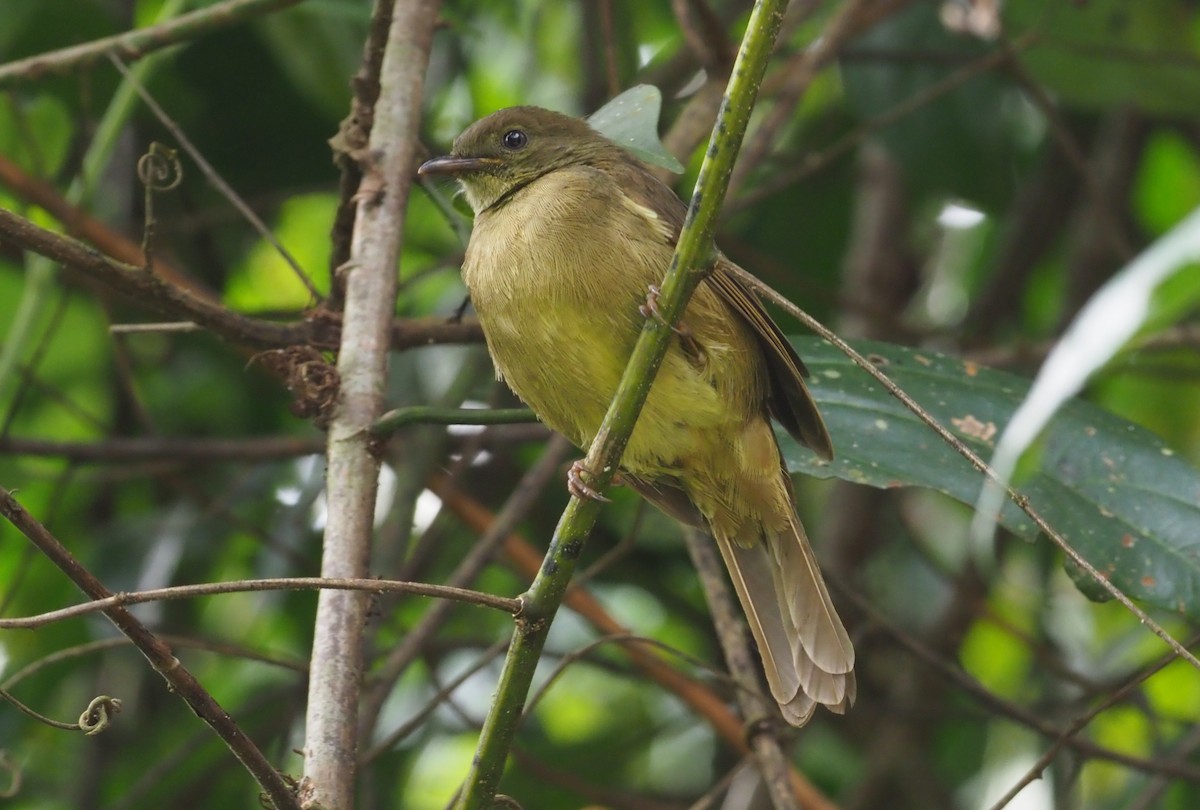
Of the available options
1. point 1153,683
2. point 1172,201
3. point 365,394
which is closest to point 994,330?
point 1172,201

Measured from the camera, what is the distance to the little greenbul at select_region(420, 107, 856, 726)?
2.80 meters

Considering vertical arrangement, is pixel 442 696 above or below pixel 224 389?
below

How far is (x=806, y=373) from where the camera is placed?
9.73 ft

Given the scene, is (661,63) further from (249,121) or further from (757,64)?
(757,64)

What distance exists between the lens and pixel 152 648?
1723 millimetres

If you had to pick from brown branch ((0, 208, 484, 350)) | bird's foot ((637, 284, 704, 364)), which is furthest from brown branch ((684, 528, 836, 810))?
brown branch ((0, 208, 484, 350))

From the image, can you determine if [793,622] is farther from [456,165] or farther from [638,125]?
[456,165]

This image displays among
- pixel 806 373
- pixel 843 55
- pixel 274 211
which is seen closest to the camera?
pixel 806 373

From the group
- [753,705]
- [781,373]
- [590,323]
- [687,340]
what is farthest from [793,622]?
[590,323]

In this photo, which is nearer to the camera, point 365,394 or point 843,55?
point 365,394

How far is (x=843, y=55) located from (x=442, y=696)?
103 inches

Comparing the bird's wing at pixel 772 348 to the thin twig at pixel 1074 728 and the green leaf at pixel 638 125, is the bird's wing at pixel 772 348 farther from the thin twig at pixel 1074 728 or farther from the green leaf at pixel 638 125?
the thin twig at pixel 1074 728

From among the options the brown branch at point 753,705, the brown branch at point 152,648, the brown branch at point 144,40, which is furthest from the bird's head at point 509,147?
the brown branch at point 152,648

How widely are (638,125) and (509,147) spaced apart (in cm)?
115
